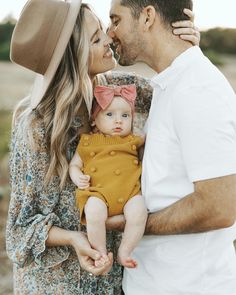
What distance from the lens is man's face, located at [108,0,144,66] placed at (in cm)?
302

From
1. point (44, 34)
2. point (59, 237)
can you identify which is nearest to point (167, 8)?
point (44, 34)

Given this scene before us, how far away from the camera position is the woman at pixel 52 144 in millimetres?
2936

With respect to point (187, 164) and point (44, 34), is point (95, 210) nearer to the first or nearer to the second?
point (187, 164)

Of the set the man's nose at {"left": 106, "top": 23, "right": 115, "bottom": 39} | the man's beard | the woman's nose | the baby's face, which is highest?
the man's nose at {"left": 106, "top": 23, "right": 115, "bottom": 39}

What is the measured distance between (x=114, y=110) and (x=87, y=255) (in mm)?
634

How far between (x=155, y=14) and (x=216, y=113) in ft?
2.18

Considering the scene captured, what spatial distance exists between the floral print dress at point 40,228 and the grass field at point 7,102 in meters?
2.80

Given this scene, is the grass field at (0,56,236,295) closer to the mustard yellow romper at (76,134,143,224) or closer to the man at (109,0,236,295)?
the mustard yellow romper at (76,134,143,224)

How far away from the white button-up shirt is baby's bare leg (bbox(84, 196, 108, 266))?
193mm

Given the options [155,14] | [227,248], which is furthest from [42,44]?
[227,248]

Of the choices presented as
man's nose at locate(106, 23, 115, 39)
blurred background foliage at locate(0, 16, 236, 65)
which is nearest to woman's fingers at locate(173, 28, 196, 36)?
man's nose at locate(106, 23, 115, 39)

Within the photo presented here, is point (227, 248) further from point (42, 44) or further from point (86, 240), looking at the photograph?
point (42, 44)

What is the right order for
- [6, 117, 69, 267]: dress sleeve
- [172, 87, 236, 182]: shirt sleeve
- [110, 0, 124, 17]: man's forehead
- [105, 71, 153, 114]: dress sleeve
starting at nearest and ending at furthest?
[172, 87, 236, 182]: shirt sleeve
[6, 117, 69, 267]: dress sleeve
[110, 0, 124, 17]: man's forehead
[105, 71, 153, 114]: dress sleeve

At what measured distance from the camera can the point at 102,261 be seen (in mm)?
2693
